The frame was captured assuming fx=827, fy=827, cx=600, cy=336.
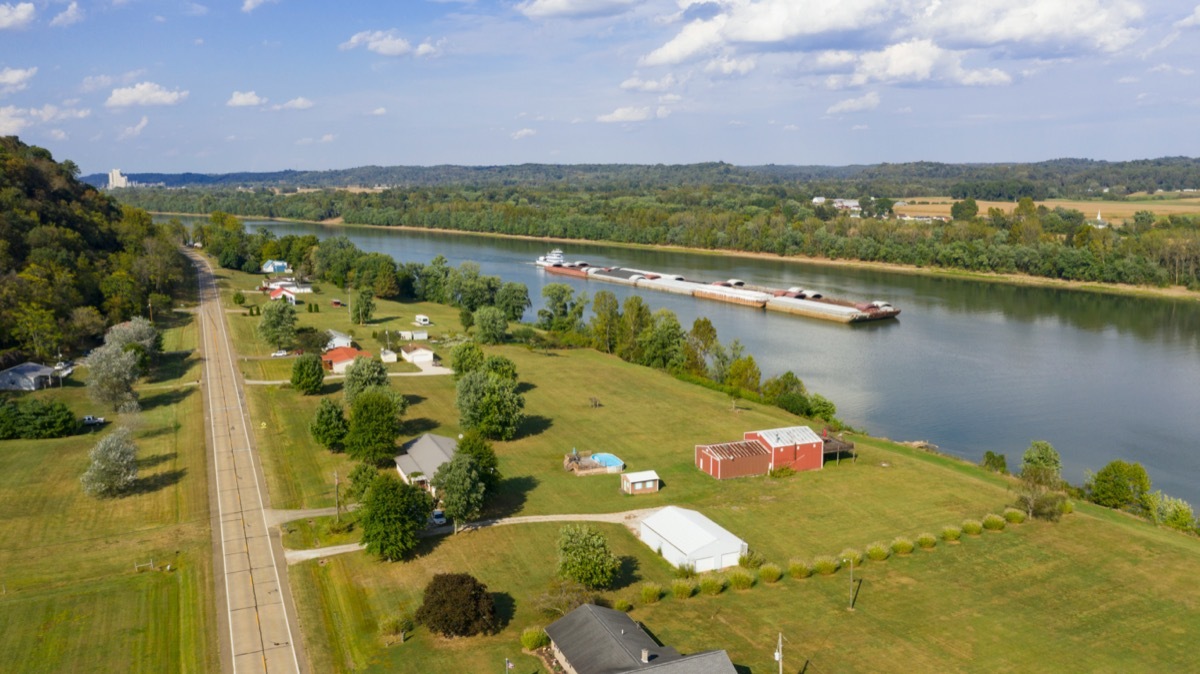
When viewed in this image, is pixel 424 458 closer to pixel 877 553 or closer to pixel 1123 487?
pixel 877 553

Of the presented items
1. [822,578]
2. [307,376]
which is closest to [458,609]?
[822,578]

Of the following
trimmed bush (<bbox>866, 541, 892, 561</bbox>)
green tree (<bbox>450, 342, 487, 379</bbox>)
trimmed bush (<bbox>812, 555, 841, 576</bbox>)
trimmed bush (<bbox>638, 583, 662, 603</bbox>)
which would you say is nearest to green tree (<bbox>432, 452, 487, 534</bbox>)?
trimmed bush (<bbox>638, 583, 662, 603</bbox>)

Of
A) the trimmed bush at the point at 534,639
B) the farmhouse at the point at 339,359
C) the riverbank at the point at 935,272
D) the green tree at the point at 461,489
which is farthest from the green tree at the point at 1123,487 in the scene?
the riverbank at the point at 935,272

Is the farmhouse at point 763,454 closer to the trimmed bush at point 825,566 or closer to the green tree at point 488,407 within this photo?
the trimmed bush at point 825,566

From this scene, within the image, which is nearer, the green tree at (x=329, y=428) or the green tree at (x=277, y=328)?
the green tree at (x=329, y=428)

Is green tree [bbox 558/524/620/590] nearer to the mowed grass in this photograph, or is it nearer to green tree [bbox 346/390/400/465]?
the mowed grass

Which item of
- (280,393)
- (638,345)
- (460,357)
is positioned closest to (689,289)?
(638,345)
